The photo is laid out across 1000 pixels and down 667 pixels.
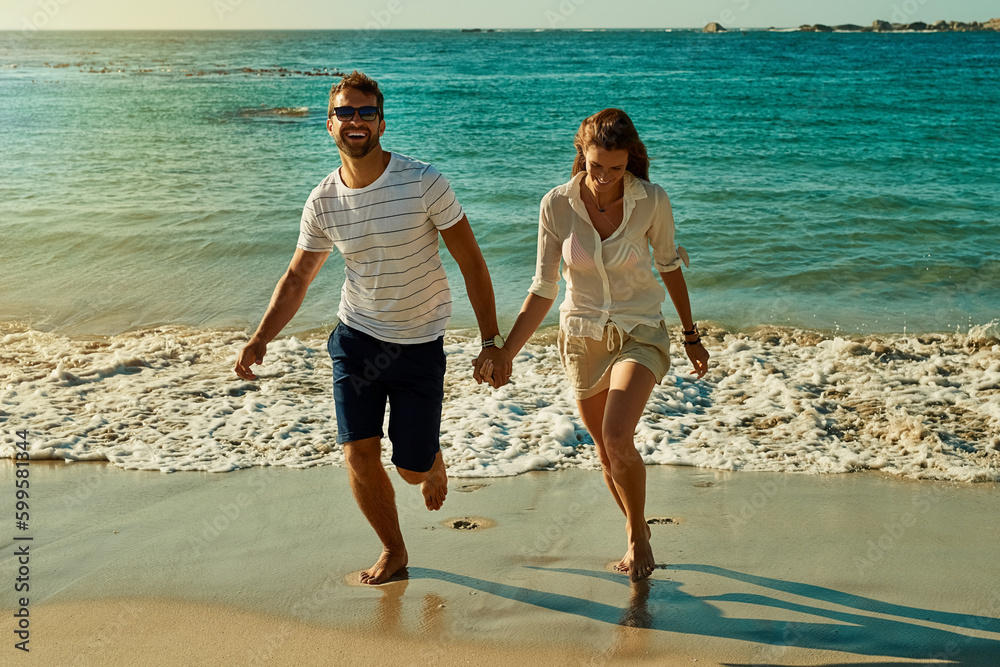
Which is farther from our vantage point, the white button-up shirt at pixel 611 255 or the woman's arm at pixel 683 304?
the woman's arm at pixel 683 304

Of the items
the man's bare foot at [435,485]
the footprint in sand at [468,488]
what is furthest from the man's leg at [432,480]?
the footprint in sand at [468,488]

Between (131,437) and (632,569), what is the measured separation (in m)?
3.65

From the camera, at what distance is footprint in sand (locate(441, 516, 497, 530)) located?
14.3 ft

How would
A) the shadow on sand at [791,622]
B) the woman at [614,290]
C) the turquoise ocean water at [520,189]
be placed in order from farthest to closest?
the turquoise ocean water at [520,189], the woman at [614,290], the shadow on sand at [791,622]

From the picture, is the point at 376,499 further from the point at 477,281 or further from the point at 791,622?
the point at 791,622

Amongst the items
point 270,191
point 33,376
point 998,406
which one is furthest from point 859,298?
point 270,191

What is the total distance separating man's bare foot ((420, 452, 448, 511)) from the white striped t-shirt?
589 mm

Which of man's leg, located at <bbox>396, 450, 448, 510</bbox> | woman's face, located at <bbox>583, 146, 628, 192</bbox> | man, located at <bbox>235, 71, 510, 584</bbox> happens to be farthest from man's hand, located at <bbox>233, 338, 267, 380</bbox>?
woman's face, located at <bbox>583, 146, 628, 192</bbox>

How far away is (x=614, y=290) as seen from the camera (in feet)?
12.0

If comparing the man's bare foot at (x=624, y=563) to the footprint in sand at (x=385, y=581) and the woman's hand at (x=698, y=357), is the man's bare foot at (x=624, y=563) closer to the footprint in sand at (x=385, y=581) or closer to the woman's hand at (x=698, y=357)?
the woman's hand at (x=698, y=357)

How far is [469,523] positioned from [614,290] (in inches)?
59.6

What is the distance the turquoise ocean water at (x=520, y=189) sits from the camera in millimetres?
10016

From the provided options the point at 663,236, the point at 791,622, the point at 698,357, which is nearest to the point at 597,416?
the point at 698,357

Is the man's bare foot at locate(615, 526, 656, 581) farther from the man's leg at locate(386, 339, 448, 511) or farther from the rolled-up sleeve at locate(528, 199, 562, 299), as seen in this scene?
the rolled-up sleeve at locate(528, 199, 562, 299)
